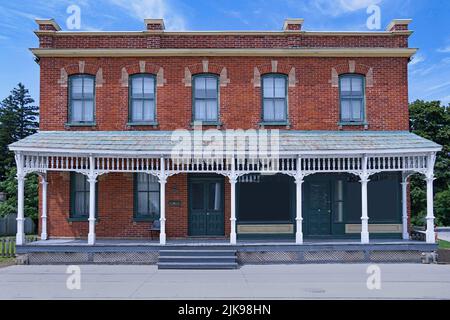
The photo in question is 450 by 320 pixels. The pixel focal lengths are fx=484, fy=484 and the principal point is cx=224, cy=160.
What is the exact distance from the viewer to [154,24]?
58.9ft

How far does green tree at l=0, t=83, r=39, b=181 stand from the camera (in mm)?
39531

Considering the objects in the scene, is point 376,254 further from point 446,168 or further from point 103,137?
point 446,168

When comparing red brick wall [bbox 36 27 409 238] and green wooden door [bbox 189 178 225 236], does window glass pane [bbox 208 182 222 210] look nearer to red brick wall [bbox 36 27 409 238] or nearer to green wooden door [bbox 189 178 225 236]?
green wooden door [bbox 189 178 225 236]

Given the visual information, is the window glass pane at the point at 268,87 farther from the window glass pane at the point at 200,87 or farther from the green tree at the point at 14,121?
the green tree at the point at 14,121

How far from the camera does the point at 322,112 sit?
17719 mm

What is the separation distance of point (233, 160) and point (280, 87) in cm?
402

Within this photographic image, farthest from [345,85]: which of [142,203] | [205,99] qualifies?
[142,203]

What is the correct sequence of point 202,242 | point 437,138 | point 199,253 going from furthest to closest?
point 437,138
point 202,242
point 199,253

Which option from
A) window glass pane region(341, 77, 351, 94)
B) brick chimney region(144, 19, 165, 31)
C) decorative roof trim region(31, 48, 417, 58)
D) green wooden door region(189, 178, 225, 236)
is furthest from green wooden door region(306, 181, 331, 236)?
brick chimney region(144, 19, 165, 31)

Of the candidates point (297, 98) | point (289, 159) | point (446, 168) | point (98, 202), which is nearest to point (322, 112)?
point (297, 98)

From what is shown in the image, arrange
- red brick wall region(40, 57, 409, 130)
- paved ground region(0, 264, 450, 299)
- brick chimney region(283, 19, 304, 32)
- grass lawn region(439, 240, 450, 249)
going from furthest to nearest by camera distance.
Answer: grass lawn region(439, 240, 450, 249) < brick chimney region(283, 19, 304, 32) < red brick wall region(40, 57, 409, 130) < paved ground region(0, 264, 450, 299)

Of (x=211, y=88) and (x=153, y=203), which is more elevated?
(x=211, y=88)

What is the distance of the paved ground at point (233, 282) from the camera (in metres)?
10.9

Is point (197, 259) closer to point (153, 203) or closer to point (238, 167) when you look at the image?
point (238, 167)
